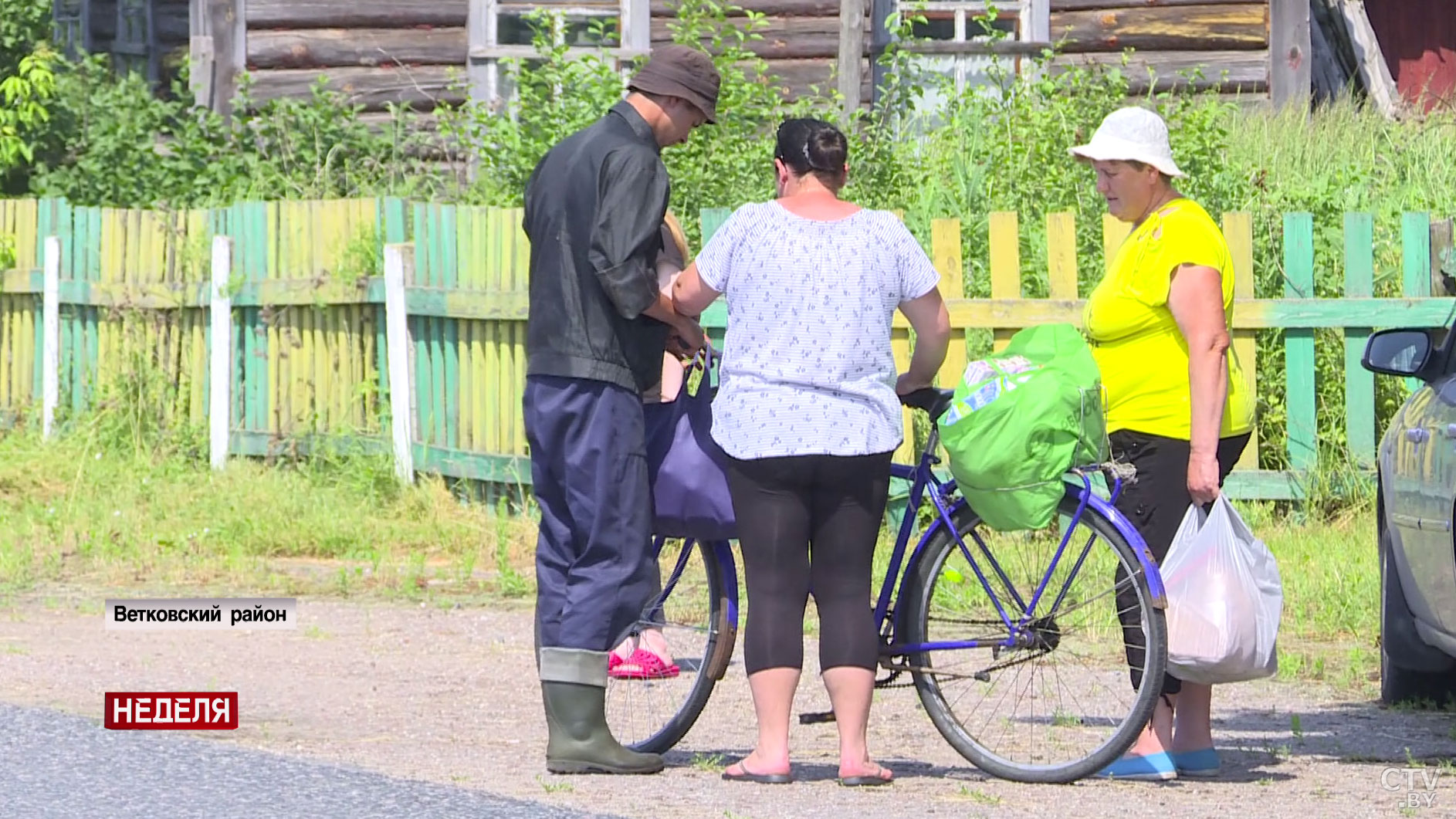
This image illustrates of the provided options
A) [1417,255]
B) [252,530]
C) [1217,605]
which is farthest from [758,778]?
[1417,255]

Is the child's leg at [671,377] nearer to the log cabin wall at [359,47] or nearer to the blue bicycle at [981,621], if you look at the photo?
the blue bicycle at [981,621]

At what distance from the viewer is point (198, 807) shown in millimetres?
4832

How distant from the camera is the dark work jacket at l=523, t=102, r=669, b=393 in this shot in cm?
526

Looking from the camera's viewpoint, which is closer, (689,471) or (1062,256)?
(689,471)

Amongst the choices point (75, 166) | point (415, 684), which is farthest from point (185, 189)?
point (415, 684)

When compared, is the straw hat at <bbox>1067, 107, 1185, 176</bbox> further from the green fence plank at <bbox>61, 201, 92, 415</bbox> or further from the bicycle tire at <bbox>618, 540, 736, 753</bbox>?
the green fence plank at <bbox>61, 201, 92, 415</bbox>

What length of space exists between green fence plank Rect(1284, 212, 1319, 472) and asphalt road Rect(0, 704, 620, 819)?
16.8 ft

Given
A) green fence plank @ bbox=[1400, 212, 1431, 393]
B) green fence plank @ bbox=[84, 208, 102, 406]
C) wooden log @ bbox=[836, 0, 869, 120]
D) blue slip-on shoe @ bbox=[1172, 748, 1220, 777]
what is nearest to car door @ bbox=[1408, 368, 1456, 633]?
blue slip-on shoe @ bbox=[1172, 748, 1220, 777]

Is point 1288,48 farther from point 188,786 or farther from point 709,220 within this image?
point 188,786

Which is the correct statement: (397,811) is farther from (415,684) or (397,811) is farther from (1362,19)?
(1362,19)

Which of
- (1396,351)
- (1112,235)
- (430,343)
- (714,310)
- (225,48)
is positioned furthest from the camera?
(225,48)

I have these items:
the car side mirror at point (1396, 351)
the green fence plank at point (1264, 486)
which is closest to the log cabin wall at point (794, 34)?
the green fence plank at point (1264, 486)

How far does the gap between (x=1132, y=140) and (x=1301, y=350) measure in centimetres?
405

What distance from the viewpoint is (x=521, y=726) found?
6207mm
